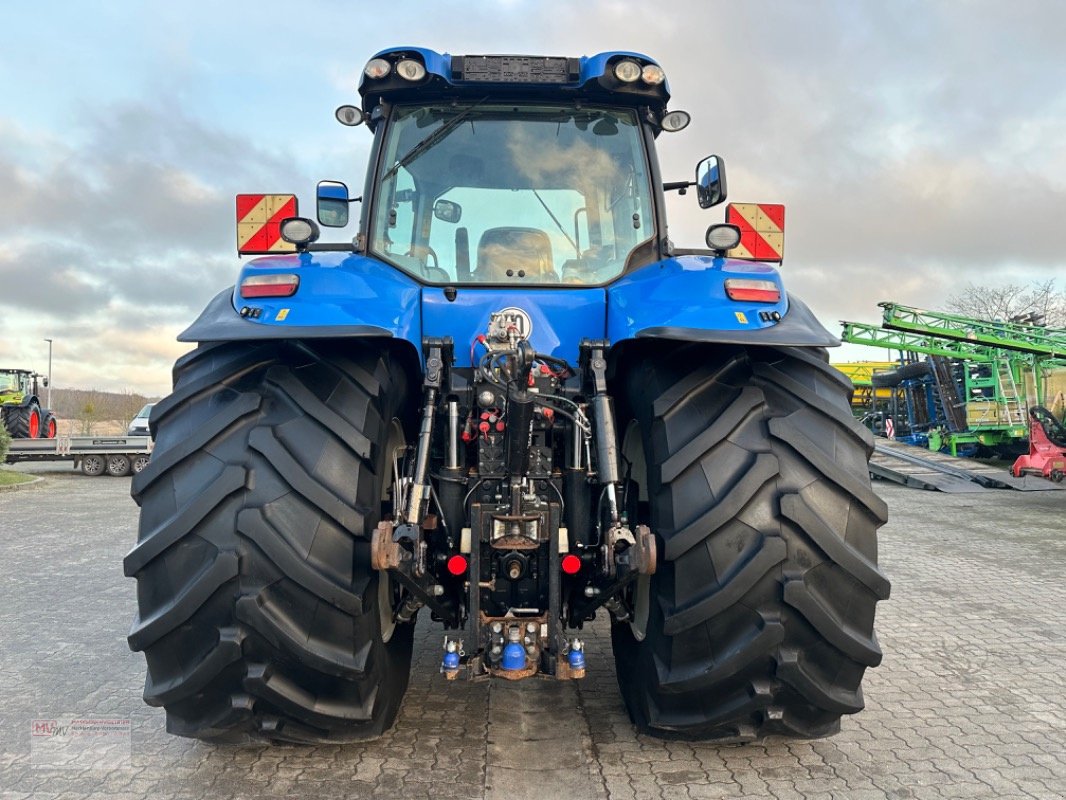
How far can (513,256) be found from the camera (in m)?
3.24

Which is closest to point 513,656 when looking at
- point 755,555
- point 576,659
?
point 576,659

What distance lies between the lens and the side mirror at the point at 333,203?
3910mm

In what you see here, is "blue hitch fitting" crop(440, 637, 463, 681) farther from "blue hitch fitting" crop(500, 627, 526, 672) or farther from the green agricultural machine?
the green agricultural machine

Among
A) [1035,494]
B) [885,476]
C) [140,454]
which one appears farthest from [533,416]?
[140,454]

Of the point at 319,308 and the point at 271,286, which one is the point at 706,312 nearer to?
the point at 319,308

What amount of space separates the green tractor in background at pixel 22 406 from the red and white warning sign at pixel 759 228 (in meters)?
22.6

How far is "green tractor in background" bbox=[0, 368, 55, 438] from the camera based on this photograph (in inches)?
856

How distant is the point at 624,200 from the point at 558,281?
1.74ft

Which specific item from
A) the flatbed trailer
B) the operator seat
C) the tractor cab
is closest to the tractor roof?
the tractor cab

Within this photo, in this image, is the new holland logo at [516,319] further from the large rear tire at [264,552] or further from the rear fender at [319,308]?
the large rear tire at [264,552]

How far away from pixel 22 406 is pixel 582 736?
79.6 ft

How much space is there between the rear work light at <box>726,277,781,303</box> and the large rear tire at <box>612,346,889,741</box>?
19 centimetres

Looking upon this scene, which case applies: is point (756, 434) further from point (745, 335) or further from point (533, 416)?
point (533, 416)

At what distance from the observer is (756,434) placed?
8.10 ft
